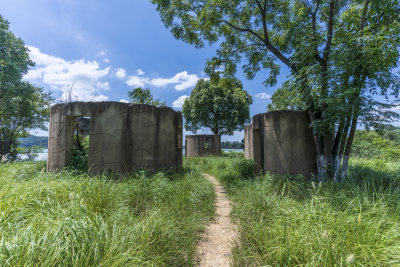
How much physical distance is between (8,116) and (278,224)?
19.1 m

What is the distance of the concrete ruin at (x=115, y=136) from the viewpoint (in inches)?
225

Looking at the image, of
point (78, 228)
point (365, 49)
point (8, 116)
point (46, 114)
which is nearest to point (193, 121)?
point (46, 114)

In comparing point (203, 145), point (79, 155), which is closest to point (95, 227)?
point (79, 155)

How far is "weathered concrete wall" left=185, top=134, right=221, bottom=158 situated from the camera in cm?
1564

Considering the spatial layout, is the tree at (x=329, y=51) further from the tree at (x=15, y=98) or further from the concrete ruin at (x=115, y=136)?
the tree at (x=15, y=98)

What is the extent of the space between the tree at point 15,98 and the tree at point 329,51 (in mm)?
10653

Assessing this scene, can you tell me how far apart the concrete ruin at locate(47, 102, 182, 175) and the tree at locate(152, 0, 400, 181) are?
3933 mm

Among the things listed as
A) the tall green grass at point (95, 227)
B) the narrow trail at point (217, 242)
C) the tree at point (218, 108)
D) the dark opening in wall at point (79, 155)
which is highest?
the tree at point (218, 108)

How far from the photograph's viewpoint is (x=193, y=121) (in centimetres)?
2209

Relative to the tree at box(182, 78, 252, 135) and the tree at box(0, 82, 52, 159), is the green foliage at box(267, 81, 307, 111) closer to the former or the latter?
the tree at box(182, 78, 252, 135)

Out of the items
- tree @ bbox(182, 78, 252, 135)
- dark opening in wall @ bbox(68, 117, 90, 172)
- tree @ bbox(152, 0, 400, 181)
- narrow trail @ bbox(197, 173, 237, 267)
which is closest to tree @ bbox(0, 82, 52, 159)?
dark opening in wall @ bbox(68, 117, 90, 172)

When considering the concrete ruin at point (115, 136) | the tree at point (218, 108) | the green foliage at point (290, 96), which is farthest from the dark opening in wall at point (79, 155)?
the tree at point (218, 108)

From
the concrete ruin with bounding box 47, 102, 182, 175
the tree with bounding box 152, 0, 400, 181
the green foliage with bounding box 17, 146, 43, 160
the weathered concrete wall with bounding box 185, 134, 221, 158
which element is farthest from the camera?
the weathered concrete wall with bounding box 185, 134, 221, 158

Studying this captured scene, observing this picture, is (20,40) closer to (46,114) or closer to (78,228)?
(46,114)
